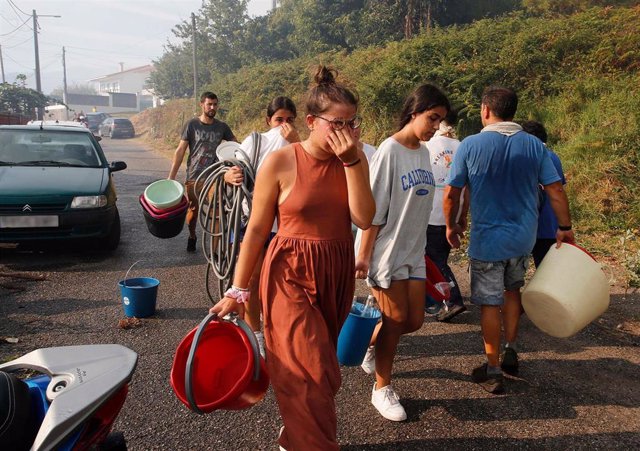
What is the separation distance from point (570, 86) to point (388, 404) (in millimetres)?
10199

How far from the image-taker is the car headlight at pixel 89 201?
6.18 m

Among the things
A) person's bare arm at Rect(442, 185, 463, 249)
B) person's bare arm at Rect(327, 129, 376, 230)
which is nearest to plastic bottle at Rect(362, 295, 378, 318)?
person's bare arm at Rect(442, 185, 463, 249)

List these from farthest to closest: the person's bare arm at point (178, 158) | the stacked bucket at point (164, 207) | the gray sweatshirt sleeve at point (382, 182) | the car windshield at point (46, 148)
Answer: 1. the car windshield at point (46, 148)
2. the person's bare arm at point (178, 158)
3. the stacked bucket at point (164, 207)
4. the gray sweatshirt sleeve at point (382, 182)

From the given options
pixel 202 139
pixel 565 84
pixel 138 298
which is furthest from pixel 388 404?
pixel 565 84

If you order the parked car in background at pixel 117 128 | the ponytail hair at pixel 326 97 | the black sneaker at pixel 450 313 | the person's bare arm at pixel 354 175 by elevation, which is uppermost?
the parked car in background at pixel 117 128

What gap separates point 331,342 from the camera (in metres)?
2.43

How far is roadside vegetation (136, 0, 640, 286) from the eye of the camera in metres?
7.48

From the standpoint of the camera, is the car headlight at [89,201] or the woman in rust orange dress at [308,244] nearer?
the woman in rust orange dress at [308,244]

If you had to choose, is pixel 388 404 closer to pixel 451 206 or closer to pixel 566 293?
pixel 566 293

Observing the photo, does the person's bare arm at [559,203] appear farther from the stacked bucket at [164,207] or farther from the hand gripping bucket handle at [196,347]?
the stacked bucket at [164,207]

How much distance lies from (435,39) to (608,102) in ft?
22.8

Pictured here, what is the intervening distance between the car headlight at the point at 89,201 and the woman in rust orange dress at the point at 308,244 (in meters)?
4.57

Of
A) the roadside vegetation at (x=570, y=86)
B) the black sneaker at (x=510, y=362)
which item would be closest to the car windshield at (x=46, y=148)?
the black sneaker at (x=510, y=362)

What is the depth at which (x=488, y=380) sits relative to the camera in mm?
3469
